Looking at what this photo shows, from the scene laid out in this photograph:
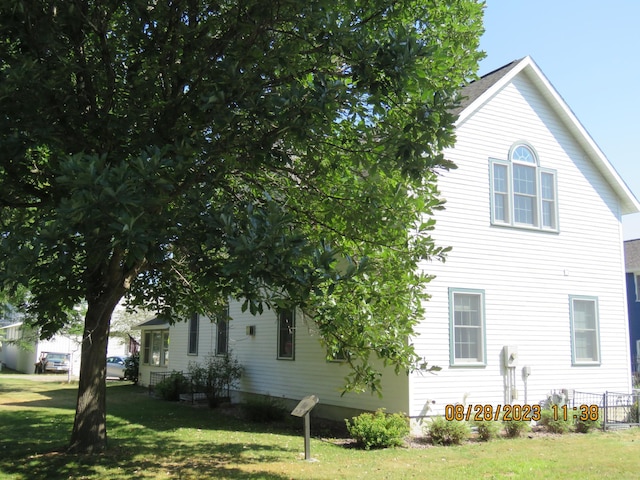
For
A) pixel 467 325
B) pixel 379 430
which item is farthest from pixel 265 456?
pixel 467 325

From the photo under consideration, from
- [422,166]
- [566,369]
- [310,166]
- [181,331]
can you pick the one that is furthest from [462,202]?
[181,331]

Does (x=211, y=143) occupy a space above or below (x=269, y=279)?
above

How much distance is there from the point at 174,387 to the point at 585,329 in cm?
1322

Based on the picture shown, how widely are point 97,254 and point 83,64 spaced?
10.2 ft

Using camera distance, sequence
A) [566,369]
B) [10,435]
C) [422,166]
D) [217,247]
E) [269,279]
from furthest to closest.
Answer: [566,369]
[10,435]
[422,166]
[217,247]
[269,279]

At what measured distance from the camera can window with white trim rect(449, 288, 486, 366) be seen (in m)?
13.9

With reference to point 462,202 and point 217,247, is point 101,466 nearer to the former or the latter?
point 217,247

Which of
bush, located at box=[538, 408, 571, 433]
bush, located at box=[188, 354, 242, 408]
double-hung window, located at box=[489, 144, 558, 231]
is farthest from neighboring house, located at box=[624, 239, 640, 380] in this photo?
bush, located at box=[188, 354, 242, 408]

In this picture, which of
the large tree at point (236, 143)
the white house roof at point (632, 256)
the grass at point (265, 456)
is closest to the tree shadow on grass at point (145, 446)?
the grass at point (265, 456)

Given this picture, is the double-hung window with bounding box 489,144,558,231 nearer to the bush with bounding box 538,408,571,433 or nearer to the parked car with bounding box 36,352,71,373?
the bush with bounding box 538,408,571,433

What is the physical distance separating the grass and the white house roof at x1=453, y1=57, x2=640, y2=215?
682 cm

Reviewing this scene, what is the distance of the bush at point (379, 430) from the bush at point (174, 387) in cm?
998

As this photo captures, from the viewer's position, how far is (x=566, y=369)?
1530 cm

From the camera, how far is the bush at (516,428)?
12984 mm
